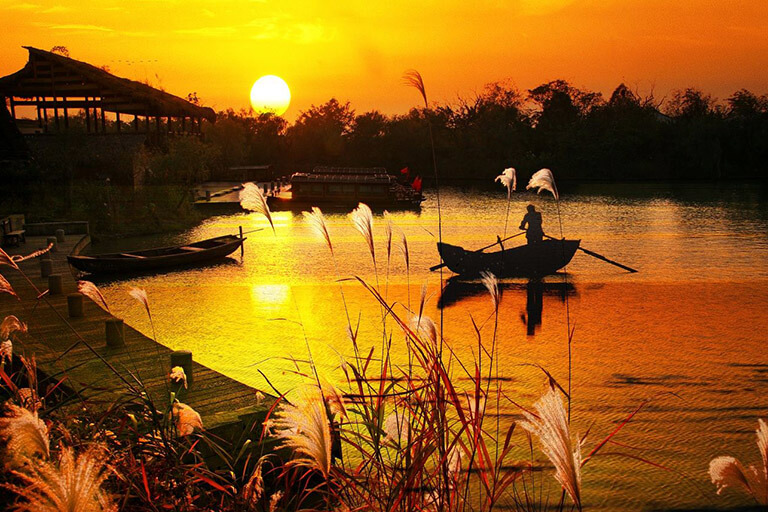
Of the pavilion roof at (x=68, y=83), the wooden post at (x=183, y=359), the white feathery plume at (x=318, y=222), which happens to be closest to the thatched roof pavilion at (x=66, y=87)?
the pavilion roof at (x=68, y=83)

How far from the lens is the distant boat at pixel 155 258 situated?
14789 mm

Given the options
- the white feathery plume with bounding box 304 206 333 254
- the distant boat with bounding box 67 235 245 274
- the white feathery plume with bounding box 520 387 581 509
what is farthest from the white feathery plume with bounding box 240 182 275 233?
the distant boat with bounding box 67 235 245 274

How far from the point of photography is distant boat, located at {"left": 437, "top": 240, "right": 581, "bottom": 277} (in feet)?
→ 49.0

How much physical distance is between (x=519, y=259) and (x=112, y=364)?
9778mm

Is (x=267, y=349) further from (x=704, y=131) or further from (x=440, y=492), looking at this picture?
(x=704, y=131)

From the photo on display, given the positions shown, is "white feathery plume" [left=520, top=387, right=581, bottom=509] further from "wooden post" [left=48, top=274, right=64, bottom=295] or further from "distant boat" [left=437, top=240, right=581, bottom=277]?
"distant boat" [left=437, top=240, right=581, bottom=277]

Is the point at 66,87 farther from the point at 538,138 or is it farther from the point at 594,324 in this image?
the point at 538,138

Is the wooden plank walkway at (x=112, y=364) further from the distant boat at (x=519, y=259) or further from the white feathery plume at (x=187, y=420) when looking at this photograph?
the distant boat at (x=519, y=259)

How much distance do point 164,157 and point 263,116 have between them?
33534 mm

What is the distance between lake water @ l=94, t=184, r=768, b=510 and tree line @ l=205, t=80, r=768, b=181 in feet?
101

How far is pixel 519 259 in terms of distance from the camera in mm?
15211

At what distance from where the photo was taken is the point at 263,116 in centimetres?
5997

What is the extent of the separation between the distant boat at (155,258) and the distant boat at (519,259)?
5877 millimetres

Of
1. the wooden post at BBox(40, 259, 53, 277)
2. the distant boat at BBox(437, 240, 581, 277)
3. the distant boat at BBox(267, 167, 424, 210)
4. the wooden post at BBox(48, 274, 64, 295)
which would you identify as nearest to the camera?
the wooden post at BBox(48, 274, 64, 295)
